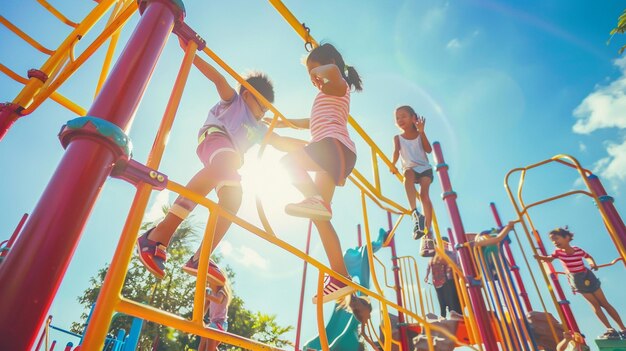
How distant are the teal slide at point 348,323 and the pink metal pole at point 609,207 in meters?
3.43

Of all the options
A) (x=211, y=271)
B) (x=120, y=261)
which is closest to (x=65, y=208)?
(x=120, y=261)

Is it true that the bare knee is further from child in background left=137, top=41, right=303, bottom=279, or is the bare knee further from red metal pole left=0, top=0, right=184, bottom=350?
red metal pole left=0, top=0, right=184, bottom=350

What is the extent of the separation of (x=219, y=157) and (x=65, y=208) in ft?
4.21

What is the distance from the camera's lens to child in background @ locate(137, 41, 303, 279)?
4.71 ft

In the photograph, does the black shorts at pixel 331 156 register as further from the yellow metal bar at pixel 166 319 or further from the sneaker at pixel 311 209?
the yellow metal bar at pixel 166 319

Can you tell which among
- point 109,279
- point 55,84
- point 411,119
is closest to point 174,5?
point 55,84

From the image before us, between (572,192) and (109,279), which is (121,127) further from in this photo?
(572,192)

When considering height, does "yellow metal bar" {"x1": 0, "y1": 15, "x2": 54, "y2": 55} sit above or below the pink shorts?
above

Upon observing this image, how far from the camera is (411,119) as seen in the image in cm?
463

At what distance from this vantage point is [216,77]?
74.7 inches

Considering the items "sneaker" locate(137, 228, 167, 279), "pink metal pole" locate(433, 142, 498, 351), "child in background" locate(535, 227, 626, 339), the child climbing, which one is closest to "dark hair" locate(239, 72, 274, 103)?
"sneaker" locate(137, 228, 167, 279)

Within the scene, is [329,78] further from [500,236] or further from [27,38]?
[500,236]

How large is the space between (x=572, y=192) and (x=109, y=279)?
4488 mm

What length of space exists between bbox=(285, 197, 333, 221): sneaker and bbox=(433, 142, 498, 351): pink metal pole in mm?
2818
